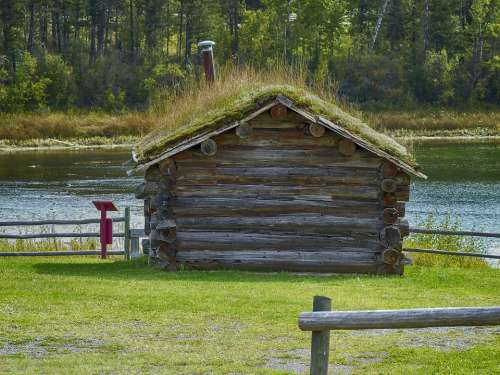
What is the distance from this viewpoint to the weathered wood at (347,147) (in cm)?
1917

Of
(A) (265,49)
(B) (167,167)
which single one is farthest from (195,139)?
(A) (265,49)

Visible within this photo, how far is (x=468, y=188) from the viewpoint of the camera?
43688 mm

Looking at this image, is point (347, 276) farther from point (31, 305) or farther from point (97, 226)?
point (97, 226)

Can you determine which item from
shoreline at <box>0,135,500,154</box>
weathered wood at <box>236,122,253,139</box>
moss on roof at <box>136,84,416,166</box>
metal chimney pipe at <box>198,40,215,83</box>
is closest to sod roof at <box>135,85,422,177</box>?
moss on roof at <box>136,84,416,166</box>

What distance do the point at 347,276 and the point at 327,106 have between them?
3.43 metres

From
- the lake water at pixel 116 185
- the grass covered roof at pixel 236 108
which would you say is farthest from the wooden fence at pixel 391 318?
the lake water at pixel 116 185

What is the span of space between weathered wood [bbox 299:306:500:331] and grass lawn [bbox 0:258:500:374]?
2347mm

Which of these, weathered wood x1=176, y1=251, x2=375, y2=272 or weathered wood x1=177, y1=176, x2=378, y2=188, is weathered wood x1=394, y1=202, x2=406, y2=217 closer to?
weathered wood x1=177, y1=176, x2=378, y2=188

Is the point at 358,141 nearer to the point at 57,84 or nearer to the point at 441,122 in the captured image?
the point at 441,122

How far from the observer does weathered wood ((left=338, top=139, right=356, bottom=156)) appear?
62.9 feet

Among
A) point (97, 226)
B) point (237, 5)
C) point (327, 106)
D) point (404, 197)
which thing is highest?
point (237, 5)

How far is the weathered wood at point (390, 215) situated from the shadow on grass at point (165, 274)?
1080 mm

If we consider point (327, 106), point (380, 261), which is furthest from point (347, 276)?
point (327, 106)

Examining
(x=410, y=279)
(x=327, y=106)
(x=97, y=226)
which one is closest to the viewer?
(x=410, y=279)
